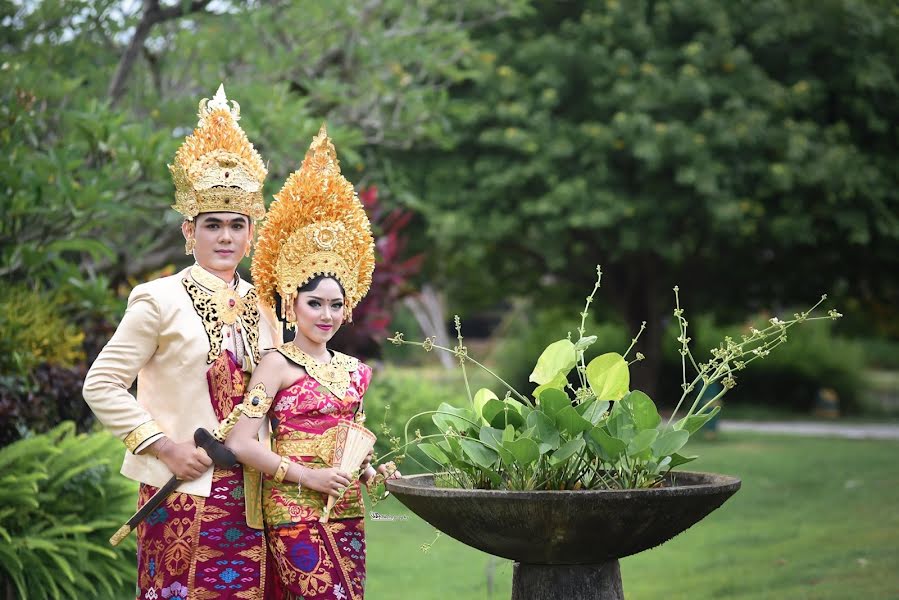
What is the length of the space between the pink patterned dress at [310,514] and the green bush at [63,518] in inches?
89.4

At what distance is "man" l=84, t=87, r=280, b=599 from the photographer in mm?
3508

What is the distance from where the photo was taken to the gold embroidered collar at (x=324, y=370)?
11.6 feet

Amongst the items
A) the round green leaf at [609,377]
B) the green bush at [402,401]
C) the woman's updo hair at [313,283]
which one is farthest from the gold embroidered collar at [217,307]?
the green bush at [402,401]

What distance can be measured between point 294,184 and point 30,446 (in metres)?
2.70

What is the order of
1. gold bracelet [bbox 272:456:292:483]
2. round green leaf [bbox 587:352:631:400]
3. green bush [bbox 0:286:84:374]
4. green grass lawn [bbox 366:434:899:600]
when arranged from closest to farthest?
gold bracelet [bbox 272:456:292:483]
round green leaf [bbox 587:352:631:400]
green grass lawn [bbox 366:434:899:600]
green bush [bbox 0:286:84:374]

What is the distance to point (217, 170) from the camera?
3.74 meters

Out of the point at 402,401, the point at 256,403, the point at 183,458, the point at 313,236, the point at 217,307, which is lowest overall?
the point at 402,401

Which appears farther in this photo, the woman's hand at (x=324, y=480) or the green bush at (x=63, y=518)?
the green bush at (x=63, y=518)

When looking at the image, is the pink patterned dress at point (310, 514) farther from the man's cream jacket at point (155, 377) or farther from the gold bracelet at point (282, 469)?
the man's cream jacket at point (155, 377)

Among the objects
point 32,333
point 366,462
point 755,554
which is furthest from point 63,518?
point 755,554

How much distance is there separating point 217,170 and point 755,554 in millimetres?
5176

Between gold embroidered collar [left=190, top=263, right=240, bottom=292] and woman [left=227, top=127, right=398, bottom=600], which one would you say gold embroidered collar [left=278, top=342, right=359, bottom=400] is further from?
gold embroidered collar [left=190, top=263, right=240, bottom=292]

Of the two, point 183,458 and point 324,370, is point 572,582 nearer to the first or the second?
point 324,370

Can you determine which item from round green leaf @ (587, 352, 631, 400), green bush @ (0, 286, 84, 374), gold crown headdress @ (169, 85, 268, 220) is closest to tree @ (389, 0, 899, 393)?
green bush @ (0, 286, 84, 374)
